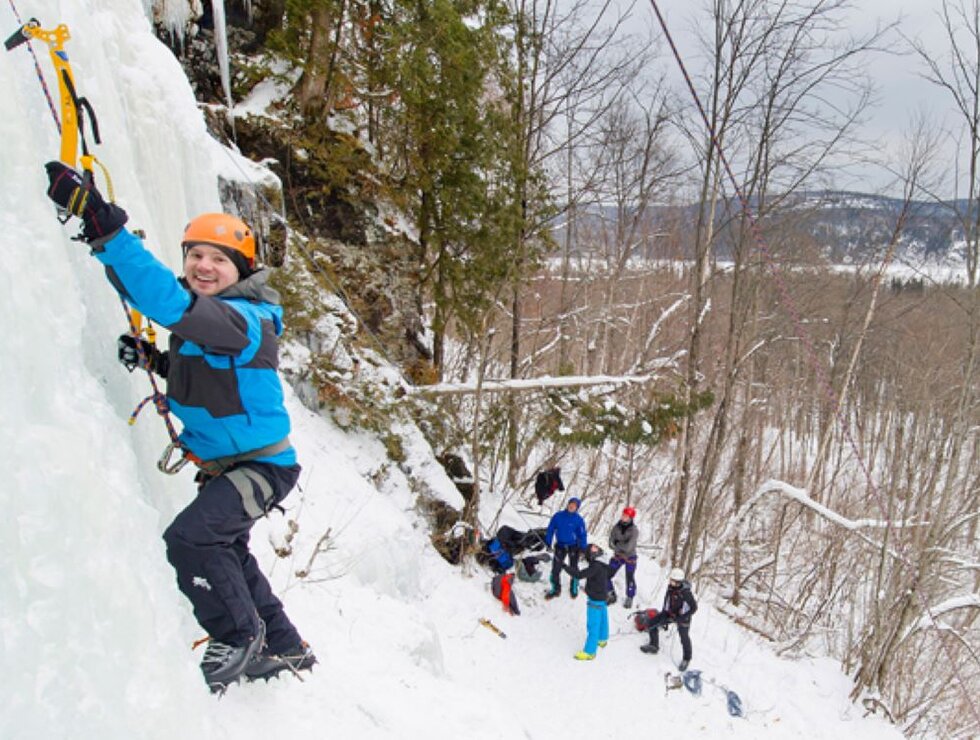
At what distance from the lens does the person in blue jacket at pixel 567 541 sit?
8742mm

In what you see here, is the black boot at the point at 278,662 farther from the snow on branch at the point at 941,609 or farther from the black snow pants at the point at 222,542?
the snow on branch at the point at 941,609

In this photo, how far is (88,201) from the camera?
5.51ft

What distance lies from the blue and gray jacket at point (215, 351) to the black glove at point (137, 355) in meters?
0.10

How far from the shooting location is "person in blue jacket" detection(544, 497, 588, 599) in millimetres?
8742

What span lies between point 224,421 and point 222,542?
456 millimetres

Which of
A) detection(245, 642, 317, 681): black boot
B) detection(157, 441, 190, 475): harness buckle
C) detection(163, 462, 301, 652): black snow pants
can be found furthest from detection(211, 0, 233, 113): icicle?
detection(245, 642, 317, 681): black boot

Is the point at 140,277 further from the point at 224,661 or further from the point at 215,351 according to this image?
the point at 224,661

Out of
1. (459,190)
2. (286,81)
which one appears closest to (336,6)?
(286,81)

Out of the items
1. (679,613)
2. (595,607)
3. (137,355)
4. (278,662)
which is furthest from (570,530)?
(137,355)

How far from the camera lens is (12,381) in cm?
154

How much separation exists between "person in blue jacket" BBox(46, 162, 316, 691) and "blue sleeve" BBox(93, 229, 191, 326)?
123mm

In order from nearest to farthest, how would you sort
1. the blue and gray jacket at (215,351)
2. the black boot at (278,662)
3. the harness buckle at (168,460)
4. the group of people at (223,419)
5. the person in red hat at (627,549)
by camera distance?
the blue and gray jacket at (215,351) → the group of people at (223,419) → the harness buckle at (168,460) → the black boot at (278,662) → the person in red hat at (627,549)

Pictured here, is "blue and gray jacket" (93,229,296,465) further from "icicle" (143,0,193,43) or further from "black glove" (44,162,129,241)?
"icicle" (143,0,193,43)

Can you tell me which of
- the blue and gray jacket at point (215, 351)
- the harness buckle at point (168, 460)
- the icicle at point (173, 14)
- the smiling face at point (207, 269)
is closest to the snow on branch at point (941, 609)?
the blue and gray jacket at point (215, 351)
